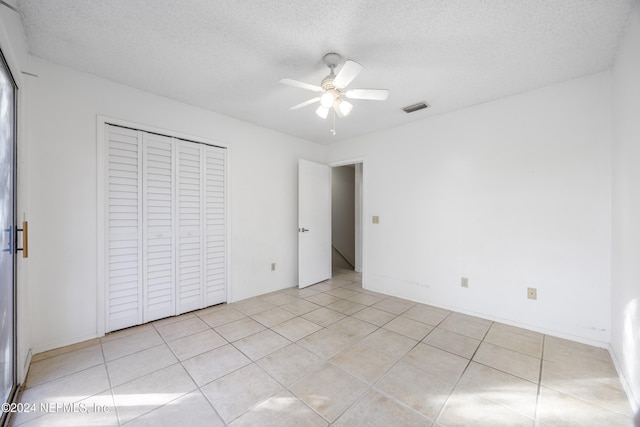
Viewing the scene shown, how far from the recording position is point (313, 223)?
4.12 m

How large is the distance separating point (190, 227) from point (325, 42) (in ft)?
7.78

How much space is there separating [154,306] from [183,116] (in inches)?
83.4

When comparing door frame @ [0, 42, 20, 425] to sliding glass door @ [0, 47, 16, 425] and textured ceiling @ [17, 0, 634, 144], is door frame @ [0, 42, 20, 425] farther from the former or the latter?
textured ceiling @ [17, 0, 634, 144]

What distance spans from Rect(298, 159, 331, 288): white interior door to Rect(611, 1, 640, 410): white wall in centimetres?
325

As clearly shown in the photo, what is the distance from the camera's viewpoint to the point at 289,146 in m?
3.98

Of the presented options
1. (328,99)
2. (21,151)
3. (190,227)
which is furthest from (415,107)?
(21,151)

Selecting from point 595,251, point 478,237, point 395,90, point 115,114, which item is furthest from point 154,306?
point 595,251

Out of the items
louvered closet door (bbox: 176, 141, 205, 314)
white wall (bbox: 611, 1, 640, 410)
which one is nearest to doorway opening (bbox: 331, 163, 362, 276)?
louvered closet door (bbox: 176, 141, 205, 314)

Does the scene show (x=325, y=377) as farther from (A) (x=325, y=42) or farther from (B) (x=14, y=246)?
(A) (x=325, y=42)

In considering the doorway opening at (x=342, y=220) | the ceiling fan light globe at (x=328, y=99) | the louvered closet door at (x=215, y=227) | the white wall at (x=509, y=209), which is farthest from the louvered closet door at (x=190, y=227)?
the doorway opening at (x=342, y=220)

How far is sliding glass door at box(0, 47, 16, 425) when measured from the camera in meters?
1.52

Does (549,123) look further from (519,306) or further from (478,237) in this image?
(519,306)

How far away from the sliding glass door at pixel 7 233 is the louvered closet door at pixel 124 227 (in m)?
0.71

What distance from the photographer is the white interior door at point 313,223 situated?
12.9ft
